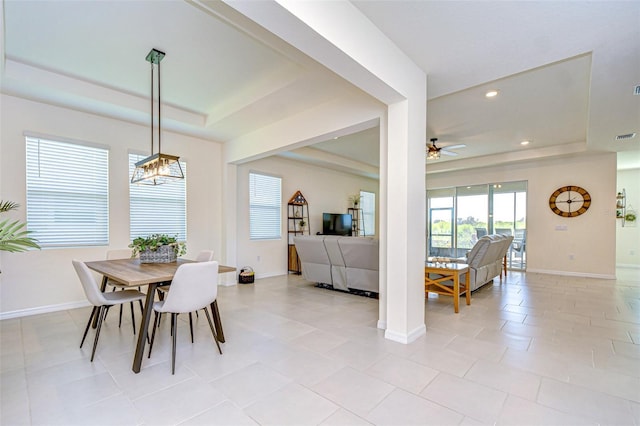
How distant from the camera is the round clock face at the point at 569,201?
656 centimetres

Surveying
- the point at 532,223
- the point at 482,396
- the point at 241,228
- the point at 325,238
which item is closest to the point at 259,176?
the point at 241,228

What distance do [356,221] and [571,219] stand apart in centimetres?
516

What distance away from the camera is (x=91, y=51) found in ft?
10.0

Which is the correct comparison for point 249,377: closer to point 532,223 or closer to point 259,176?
point 259,176

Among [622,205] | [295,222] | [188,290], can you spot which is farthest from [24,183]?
[622,205]

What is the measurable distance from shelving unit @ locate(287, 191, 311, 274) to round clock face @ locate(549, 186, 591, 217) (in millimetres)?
5849

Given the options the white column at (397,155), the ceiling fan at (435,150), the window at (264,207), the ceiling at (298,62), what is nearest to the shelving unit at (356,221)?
the window at (264,207)

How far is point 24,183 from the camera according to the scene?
3789 millimetres

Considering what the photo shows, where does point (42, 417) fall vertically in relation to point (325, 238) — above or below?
below

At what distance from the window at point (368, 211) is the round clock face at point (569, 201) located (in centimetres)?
475

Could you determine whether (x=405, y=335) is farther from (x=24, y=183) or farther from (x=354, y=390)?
(x=24, y=183)

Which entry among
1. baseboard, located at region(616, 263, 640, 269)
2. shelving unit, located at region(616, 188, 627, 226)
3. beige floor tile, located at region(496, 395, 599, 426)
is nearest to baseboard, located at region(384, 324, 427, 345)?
beige floor tile, located at region(496, 395, 599, 426)

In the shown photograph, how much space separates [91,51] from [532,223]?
8.82 metres

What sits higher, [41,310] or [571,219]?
[571,219]
